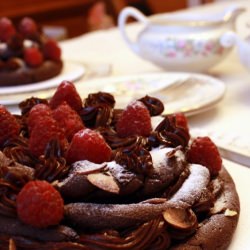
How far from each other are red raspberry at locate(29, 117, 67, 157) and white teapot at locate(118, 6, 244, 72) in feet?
2.74

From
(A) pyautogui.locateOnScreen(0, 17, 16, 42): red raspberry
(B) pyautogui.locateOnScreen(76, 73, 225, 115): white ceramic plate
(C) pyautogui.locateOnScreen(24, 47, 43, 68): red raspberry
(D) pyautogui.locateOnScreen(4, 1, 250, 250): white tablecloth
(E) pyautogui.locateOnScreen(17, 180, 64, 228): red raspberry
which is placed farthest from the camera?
(A) pyautogui.locateOnScreen(0, 17, 16, 42): red raspberry

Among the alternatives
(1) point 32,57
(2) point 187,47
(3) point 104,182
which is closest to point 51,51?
(1) point 32,57

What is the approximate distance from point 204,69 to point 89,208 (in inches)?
41.5

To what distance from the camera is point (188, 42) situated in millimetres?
1674

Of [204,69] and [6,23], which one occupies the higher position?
[6,23]

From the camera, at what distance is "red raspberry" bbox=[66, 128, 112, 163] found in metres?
0.87

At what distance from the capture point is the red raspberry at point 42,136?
92cm

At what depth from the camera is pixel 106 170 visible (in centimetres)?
83

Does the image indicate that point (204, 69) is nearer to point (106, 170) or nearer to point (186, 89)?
point (186, 89)

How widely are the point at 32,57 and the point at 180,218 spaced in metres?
1.11

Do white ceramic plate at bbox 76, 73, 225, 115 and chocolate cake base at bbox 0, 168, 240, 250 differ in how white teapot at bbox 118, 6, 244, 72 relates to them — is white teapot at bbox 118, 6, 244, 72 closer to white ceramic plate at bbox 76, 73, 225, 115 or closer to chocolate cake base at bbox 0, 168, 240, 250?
white ceramic plate at bbox 76, 73, 225, 115

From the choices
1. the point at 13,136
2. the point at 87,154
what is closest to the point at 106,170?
the point at 87,154

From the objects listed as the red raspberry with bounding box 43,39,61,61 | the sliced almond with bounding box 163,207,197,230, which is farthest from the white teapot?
the sliced almond with bounding box 163,207,197,230

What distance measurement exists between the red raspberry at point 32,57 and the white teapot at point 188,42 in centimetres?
32
